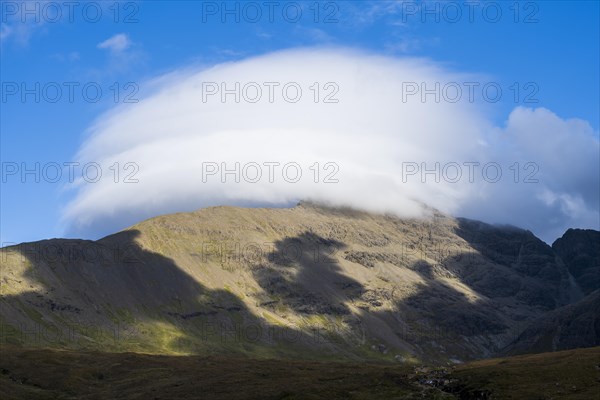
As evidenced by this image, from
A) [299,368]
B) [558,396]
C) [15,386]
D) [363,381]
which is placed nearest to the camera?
[558,396]

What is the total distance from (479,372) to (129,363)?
92080 mm

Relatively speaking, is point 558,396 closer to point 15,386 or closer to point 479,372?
point 479,372

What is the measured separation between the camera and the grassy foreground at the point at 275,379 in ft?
331

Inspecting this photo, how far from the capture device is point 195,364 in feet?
547

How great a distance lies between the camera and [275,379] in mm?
131500

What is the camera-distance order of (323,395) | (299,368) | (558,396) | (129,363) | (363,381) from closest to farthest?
(558,396) < (323,395) < (363,381) < (299,368) < (129,363)

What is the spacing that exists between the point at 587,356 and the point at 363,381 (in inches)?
1538

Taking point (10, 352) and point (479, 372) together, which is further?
point (10, 352)

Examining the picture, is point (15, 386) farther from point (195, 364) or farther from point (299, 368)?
point (299, 368)

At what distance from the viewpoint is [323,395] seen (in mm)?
107812

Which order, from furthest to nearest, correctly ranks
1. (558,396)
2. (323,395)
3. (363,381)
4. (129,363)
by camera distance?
(129,363) → (363,381) → (323,395) → (558,396)

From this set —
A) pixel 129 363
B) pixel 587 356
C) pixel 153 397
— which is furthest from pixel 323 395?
pixel 129 363

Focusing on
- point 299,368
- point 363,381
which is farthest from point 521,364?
point 299,368

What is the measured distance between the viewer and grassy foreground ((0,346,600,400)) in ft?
331
